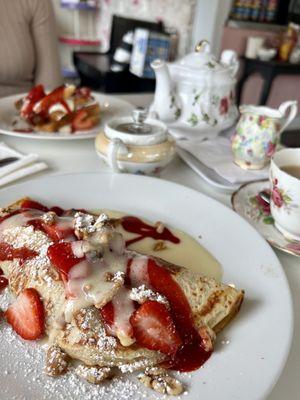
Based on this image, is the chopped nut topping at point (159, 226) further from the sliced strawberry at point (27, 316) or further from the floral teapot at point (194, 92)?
the floral teapot at point (194, 92)

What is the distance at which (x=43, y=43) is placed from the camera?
213 cm

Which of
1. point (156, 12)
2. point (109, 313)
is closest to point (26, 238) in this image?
point (109, 313)

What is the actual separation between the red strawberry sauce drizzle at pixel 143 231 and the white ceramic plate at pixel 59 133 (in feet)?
1.41

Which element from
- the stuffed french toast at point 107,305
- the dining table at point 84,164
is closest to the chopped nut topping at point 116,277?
the stuffed french toast at point 107,305

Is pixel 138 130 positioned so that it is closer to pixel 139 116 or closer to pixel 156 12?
pixel 139 116

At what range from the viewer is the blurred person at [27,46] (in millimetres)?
2020

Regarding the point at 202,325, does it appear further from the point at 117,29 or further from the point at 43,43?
the point at 117,29

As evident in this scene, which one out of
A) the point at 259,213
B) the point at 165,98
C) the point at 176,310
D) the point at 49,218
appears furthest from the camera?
the point at 165,98

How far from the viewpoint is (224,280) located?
30.2 inches

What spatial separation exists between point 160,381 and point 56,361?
15 centimetres

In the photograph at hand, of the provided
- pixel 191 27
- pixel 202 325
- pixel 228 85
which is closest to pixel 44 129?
pixel 228 85

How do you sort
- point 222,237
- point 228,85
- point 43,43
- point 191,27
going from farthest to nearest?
point 191,27 → point 43,43 → point 228,85 → point 222,237

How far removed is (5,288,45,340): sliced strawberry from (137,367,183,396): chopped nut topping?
0.18 metres

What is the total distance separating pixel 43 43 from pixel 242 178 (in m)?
1.54
